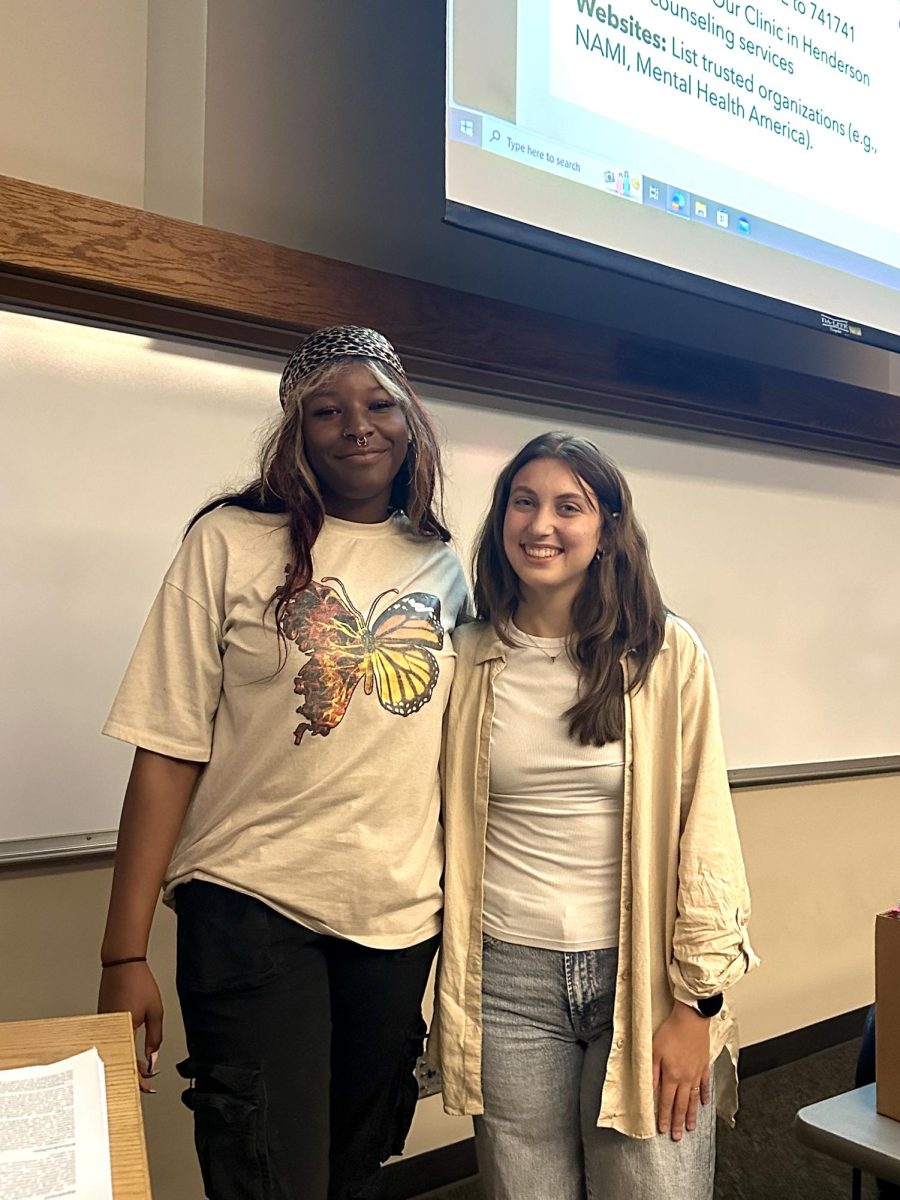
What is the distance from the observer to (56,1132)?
684mm

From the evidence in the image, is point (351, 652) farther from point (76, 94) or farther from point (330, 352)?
point (76, 94)

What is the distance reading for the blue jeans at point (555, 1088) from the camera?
118 centimetres

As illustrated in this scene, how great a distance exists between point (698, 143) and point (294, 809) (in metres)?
1.67

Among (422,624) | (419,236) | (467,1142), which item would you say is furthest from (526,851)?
(419,236)

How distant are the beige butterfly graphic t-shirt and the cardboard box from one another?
573 millimetres

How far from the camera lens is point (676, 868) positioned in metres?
1.21

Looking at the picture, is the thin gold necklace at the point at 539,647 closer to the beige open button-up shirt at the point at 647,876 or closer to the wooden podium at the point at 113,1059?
the beige open button-up shirt at the point at 647,876

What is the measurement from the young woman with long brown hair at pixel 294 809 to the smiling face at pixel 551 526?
155 millimetres

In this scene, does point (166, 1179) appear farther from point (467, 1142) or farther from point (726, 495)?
point (726, 495)

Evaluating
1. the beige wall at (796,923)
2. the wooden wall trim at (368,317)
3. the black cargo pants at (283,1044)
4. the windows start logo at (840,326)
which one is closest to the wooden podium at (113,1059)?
the black cargo pants at (283,1044)

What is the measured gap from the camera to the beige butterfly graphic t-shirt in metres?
1.10

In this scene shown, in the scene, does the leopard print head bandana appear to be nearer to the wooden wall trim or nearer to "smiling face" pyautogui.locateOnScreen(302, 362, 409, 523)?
"smiling face" pyautogui.locateOnScreen(302, 362, 409, 523)

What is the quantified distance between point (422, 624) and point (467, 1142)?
1337 mm

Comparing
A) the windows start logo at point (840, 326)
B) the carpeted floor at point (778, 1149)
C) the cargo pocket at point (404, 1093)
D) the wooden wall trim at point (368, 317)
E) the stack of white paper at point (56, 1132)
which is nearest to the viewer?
the stack of white paper at point (56, 1132)
